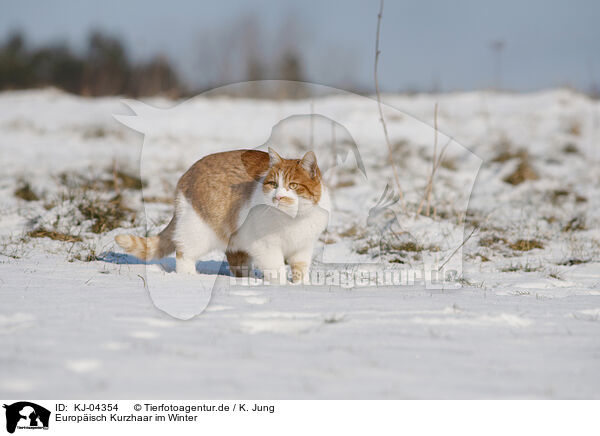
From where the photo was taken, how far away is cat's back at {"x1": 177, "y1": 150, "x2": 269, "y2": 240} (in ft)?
11.8

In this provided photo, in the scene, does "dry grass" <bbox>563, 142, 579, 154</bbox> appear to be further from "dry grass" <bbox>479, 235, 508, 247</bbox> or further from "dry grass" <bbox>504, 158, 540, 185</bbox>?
"dry grass" <bbox>479, 235, 508, 247</bbox>

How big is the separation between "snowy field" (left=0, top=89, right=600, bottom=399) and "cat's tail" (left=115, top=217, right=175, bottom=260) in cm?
11

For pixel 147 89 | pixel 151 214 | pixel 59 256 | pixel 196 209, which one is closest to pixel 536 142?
pixel 151 214

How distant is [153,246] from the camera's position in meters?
3.74

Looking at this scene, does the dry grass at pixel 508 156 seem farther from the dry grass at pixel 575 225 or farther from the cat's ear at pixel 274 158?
the cat's ear at pixel 274 158

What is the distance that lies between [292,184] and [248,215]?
390 mm

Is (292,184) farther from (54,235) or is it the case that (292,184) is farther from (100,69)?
(100,69)

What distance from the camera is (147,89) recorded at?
990 inches

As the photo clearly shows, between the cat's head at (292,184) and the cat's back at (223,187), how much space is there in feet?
0.82

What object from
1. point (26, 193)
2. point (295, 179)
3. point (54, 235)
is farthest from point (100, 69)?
point (295, 179)
